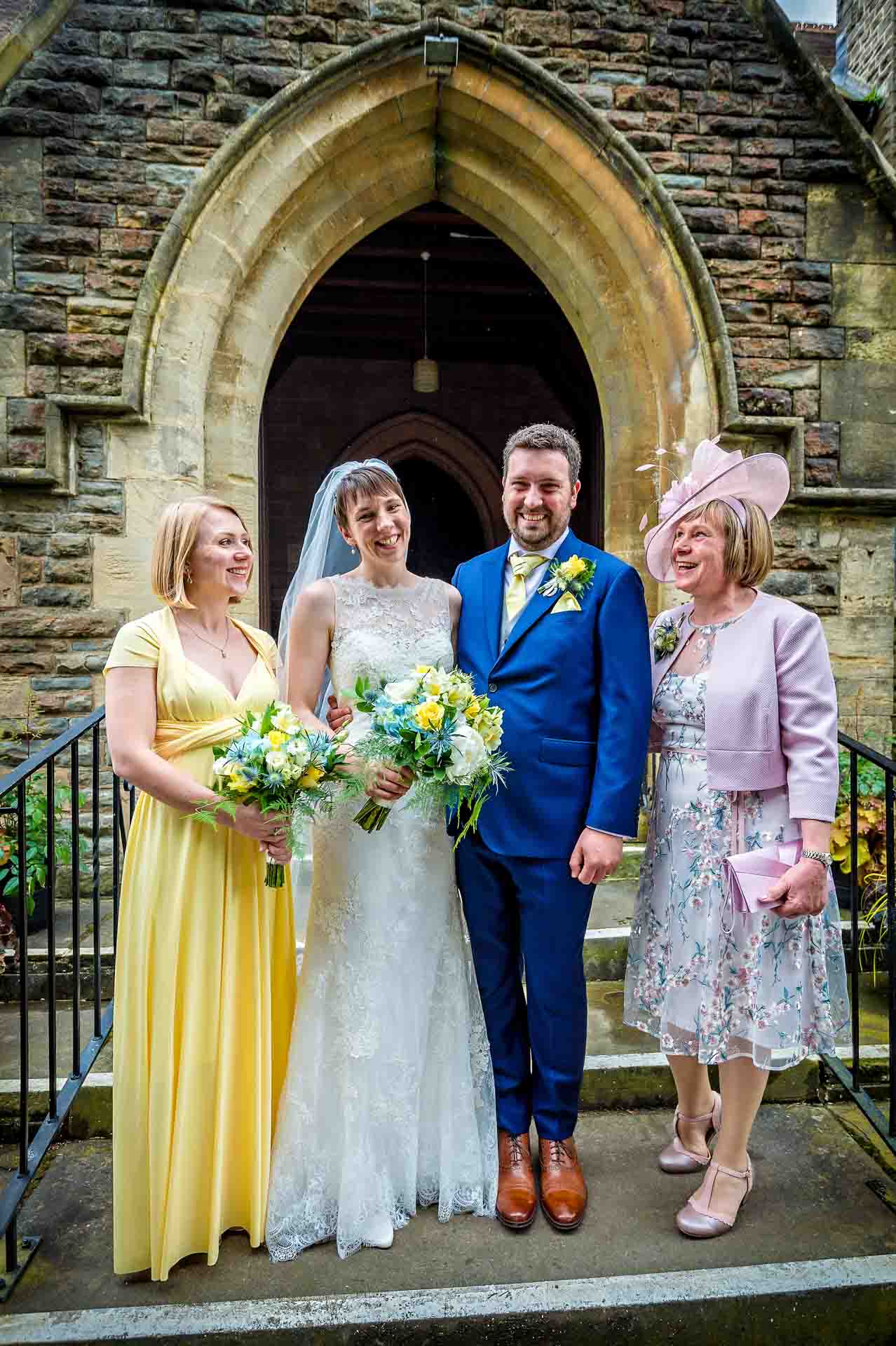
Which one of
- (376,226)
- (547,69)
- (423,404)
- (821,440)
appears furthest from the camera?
(423,404)

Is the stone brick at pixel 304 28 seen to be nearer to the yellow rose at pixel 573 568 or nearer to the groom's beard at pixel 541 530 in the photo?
the groom's beard at pixel 541 530

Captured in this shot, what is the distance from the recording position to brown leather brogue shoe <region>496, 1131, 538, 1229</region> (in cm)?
214

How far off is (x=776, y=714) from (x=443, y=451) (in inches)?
341

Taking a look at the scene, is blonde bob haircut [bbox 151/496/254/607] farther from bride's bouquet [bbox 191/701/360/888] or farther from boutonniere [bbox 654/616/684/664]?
boutonniere [bbox 654/616/684/664]

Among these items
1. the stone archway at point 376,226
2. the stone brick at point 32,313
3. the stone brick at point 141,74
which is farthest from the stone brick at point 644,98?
the stone brick at point 32,313

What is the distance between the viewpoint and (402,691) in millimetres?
1880

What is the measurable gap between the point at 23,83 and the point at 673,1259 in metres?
5.76

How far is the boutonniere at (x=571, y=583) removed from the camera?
7.13 feet

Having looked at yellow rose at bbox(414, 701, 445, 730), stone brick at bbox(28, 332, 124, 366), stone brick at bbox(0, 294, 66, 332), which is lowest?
yellow rose at bbox(414, 701, 445, 730)

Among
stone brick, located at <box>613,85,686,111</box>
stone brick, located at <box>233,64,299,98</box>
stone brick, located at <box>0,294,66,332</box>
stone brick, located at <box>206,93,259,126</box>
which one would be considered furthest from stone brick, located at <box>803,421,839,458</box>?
stone brick, located at <box>0,294,66,332</box>

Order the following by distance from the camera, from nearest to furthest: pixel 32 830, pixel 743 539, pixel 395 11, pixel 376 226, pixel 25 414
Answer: pixel 743 539
pixel 32 830
pixel 25 414
pixel 395 11
pixel 376 226

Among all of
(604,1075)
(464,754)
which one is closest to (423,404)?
(604,1075)

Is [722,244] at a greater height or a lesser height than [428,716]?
greater

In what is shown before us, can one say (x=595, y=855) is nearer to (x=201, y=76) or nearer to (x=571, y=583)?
(x=571, y=583)
